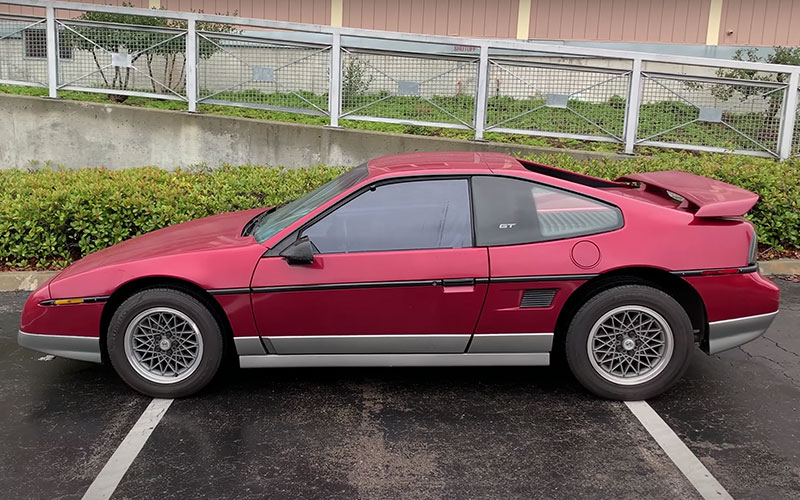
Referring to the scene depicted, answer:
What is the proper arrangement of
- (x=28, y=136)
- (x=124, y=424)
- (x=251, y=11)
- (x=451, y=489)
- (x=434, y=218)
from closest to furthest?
(x=451, y=489), (x=124, y=424), (x=434, y=218), (x=28, y=136), (x=251, y=11)

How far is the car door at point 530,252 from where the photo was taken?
4.08 metres

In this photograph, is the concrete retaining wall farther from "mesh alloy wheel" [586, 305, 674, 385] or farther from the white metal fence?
"mesh alloy wheel" [586, 305, 674, 385]

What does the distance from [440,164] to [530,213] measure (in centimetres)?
66

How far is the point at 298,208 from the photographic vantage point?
15.4 ft

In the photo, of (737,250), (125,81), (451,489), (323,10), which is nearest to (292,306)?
(451,489)

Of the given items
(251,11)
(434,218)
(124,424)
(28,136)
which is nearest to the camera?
(124,424)

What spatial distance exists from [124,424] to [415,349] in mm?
1680

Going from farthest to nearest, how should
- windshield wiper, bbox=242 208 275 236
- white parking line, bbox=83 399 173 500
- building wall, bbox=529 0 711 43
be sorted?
building wall, bbox=529 0 711 43 < windshield wiper, bbox=242 208 275 236 < white parking line, bbox=83 399 173 500

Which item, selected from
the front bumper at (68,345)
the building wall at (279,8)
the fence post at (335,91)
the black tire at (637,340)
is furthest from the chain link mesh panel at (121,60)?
the black tire at (637,340)

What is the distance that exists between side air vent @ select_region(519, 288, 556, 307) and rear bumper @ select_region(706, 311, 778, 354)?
964 millimetres

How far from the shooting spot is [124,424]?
3.94 metres

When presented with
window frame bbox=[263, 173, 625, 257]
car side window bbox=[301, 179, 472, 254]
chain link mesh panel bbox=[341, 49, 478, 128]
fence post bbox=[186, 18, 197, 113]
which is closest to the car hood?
window frame bbox=[263, 173, 625, 257]

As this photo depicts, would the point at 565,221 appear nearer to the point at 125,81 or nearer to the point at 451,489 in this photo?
the point at 451,489

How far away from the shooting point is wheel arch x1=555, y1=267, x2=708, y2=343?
13.6 feet
